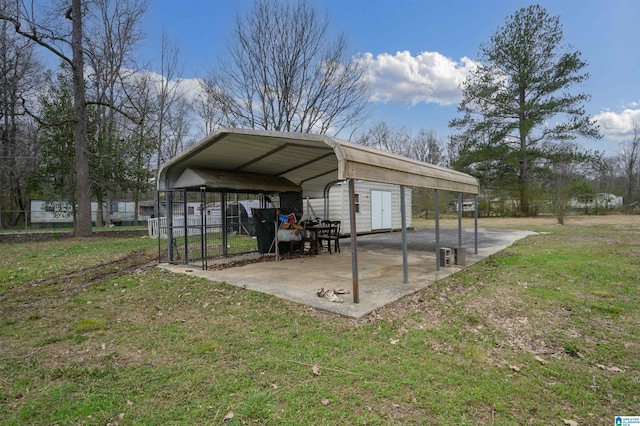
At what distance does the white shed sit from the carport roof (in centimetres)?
409

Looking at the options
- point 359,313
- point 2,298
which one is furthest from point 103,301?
point 359,313

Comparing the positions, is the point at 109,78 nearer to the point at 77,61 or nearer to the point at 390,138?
the point at 77,61

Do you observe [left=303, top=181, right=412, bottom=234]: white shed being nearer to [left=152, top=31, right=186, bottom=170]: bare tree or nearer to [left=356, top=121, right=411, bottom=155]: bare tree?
[left=152, top=31, right=186, bottom=170]: bare tree

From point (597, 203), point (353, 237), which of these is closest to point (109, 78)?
point (353, 237)

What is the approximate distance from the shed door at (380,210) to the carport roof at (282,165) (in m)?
6.05

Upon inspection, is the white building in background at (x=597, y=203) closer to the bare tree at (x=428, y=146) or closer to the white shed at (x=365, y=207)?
the bare tree at (x=428, y=146)

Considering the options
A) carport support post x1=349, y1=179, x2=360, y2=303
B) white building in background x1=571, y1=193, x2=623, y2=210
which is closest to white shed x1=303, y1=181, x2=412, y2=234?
carport support post x1=349, y1=179, x2=360, y2=303

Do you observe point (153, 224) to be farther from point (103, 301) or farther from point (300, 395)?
point (300, 395)

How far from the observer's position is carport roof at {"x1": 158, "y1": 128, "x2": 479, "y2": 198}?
4398 millimetres

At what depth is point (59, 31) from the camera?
42.4 feet

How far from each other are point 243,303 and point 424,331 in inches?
90.9

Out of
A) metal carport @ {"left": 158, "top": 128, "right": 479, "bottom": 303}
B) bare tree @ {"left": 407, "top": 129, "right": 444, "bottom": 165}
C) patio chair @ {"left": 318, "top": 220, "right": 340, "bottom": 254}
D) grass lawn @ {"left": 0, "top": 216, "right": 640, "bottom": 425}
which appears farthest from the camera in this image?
bare tree @ {"left": 407, "top": 129, "right": 444, "bottom": 165}

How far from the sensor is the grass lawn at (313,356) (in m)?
2.20

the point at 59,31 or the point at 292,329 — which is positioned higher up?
the point at 59,31
